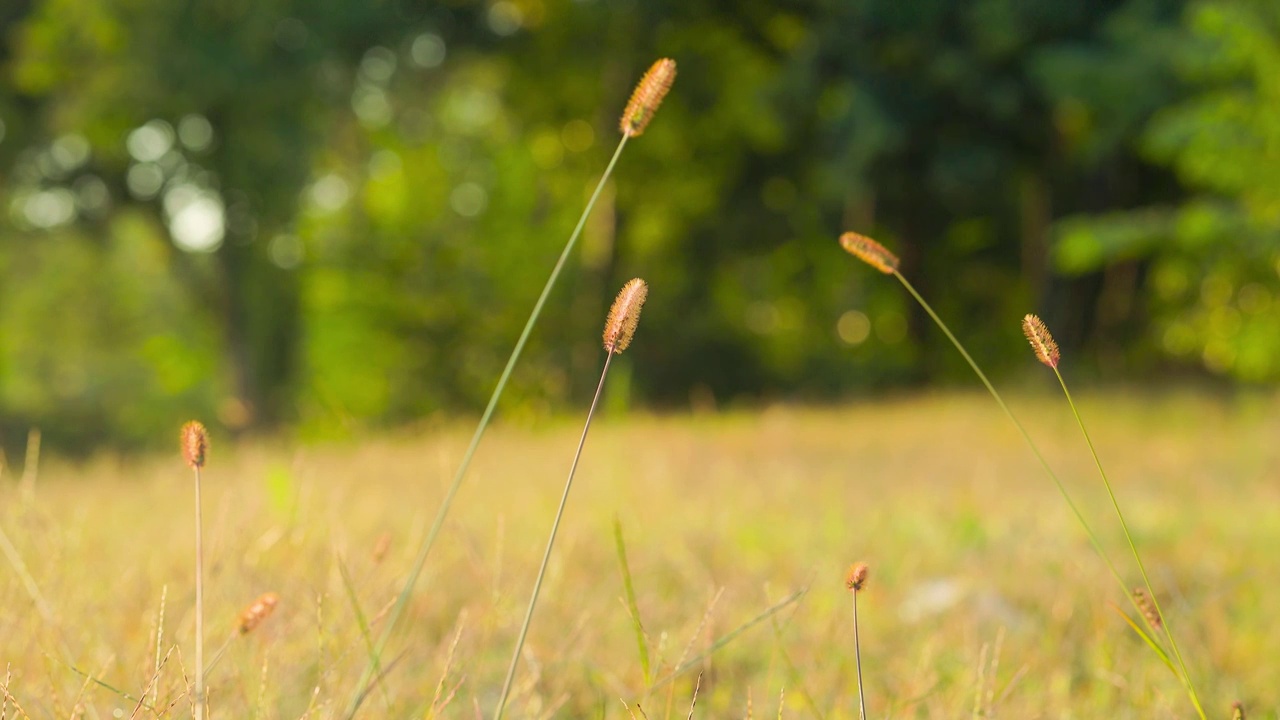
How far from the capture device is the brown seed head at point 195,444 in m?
1.08

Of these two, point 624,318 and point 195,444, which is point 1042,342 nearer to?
point 624,318

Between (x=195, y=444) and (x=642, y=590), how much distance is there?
1.88 metres

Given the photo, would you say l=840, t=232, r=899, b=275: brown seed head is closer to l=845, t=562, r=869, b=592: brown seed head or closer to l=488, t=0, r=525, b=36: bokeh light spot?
l=845, t=562, r=869, b=592: brown seed head

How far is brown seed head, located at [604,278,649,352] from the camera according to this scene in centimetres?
101

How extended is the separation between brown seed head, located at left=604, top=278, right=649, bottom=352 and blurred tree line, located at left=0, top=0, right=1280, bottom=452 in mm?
7605

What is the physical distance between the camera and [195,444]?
1094mm

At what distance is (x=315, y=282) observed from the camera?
63.3ft

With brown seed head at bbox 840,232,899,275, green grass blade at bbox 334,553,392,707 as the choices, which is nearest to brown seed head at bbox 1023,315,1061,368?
brown seed head at bbox 840,232,899,275

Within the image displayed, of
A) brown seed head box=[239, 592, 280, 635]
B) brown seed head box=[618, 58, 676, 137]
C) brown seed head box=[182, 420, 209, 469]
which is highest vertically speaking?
brown seed head box=[618, 58, 676, 137]

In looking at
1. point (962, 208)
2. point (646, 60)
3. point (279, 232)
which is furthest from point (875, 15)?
point (279, 232)

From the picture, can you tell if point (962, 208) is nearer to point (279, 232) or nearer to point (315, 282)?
point (279, 232)

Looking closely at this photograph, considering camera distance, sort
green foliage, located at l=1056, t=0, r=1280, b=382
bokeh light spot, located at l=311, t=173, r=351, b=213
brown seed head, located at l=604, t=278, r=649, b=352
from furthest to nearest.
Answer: bokeh light spot, located at l=311, t=173, r=351, b=213 → green foliage, located at l=1056, t=0, r=1280, b=382 → brown seed head, located at l=604, t=278, r=649, b=352

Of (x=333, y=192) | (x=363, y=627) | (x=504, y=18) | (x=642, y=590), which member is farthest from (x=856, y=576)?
(x=333, y=192)

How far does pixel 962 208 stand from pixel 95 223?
43.3ft
